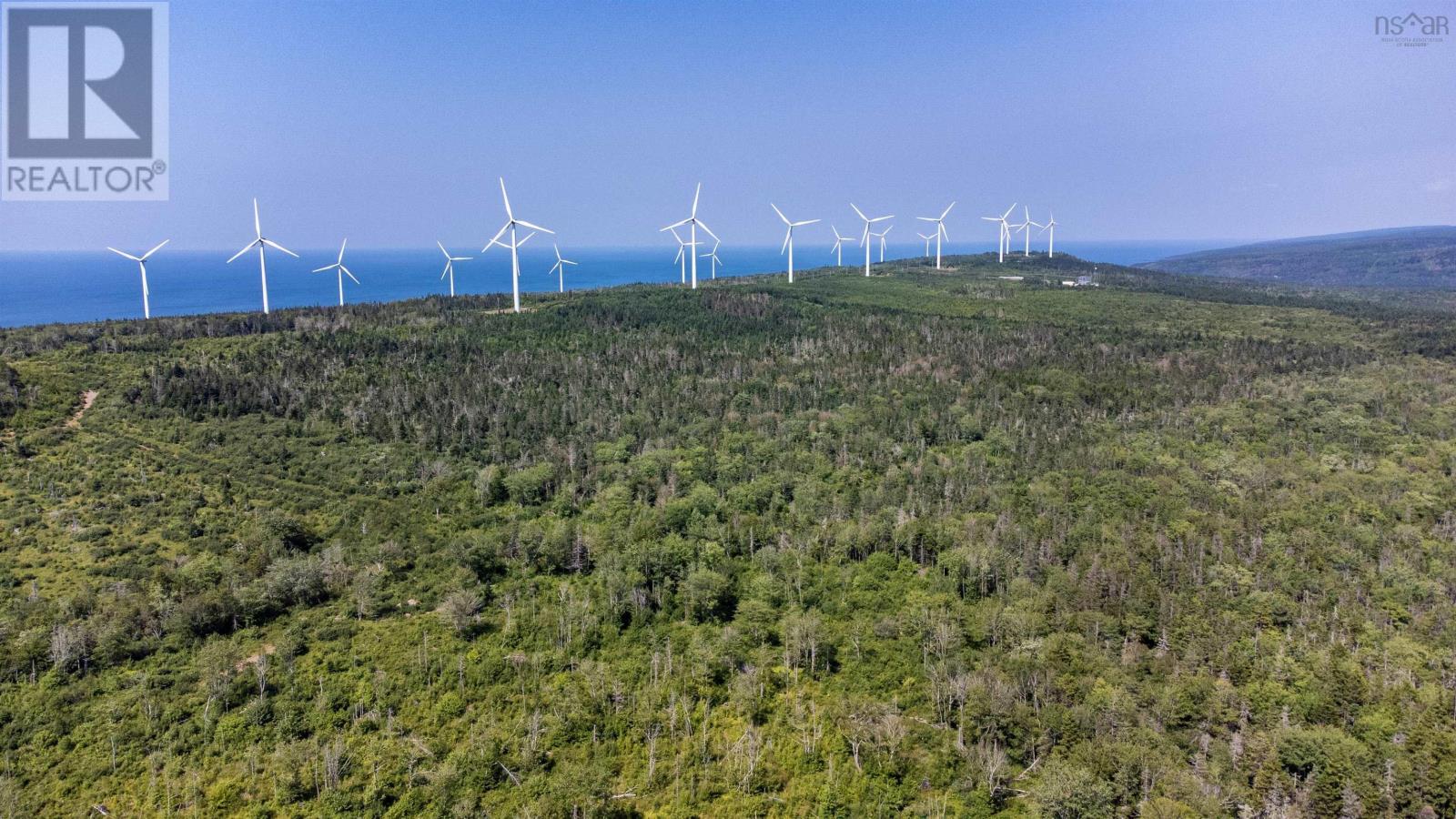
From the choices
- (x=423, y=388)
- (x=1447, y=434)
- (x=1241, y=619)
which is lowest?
(x=1241, y=619)

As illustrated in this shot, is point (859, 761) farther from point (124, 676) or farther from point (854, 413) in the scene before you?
point (854, 413)

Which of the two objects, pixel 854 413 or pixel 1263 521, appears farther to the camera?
pixel 854 413

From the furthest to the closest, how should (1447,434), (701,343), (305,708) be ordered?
(701,343) < (1447,434) < (305,708)

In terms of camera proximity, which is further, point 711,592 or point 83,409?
point 83,409

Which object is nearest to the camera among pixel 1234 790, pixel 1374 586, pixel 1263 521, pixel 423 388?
pixel 1234 790

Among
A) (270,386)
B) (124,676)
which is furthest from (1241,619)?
(270,386)
